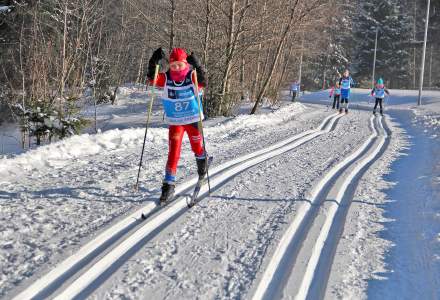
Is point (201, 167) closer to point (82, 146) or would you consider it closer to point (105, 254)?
point (105, 254)

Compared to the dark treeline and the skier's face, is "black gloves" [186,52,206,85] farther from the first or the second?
the dark treeline

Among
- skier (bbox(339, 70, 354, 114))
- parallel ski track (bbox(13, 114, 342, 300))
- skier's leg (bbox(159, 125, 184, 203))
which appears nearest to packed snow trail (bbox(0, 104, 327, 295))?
parallel ski track (bbox(13, 114, 342, 300))

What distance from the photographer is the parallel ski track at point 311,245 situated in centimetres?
354

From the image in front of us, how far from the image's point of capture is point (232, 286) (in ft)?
11.5

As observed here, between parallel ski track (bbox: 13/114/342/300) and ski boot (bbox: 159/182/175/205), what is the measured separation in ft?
0.30

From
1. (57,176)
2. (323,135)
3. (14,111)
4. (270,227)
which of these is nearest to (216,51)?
(323,135)

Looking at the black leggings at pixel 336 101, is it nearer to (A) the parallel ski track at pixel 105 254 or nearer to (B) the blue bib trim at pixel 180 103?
(A) the parallel ski track at pixel 105 254

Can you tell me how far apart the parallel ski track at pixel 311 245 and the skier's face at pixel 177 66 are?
2.32 metres

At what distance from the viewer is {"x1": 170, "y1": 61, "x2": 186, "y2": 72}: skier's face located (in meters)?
5.57

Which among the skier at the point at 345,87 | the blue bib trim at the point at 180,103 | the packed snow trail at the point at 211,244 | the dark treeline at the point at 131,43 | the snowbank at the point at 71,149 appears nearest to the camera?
the packed snow trail at the point at 211,244

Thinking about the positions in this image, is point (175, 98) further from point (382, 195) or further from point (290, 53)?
point (290, 53)

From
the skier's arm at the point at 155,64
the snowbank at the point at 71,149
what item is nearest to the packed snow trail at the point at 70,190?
the snowbank at the point at 71,149

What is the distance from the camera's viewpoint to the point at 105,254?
3.93 m

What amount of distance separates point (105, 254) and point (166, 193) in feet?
5.30
